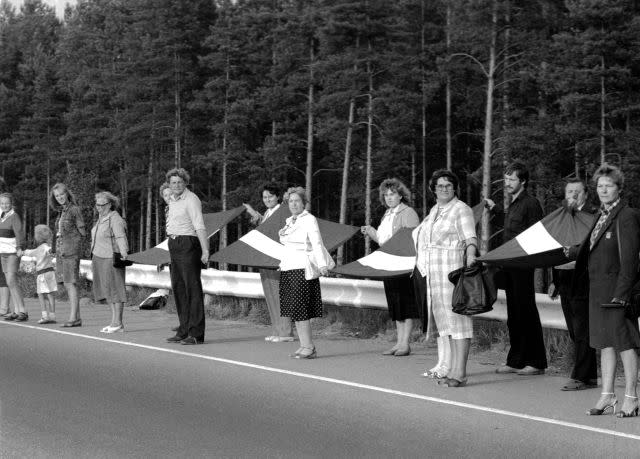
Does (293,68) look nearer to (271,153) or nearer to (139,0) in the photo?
(271,153)

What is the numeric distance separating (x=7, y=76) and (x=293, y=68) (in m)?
52.2

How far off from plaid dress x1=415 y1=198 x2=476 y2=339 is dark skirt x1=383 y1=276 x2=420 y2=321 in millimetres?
1960

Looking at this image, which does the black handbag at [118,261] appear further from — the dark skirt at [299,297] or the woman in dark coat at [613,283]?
the woman in dark coat at [613,283]

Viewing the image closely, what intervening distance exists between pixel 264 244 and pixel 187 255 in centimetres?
195

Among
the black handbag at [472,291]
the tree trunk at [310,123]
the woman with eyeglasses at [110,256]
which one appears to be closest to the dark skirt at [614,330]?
the black handbag at [472,291]

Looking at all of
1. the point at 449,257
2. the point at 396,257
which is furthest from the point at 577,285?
the point at 396,257

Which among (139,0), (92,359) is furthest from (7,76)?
(92,359)

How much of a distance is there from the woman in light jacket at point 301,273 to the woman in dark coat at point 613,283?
384cm

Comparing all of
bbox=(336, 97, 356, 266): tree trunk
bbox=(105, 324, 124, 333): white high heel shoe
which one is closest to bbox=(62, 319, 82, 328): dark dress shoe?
bbox=(105, 324, 124, 333): white high heel shoe

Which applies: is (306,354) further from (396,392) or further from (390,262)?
(396,392)

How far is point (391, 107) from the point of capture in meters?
54.7

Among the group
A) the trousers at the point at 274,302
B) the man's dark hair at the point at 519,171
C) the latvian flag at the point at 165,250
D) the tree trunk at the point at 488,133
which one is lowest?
the trousers at the point at 274,302

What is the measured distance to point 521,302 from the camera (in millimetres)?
10336

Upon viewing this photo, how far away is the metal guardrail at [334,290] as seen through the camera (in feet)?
36.3
